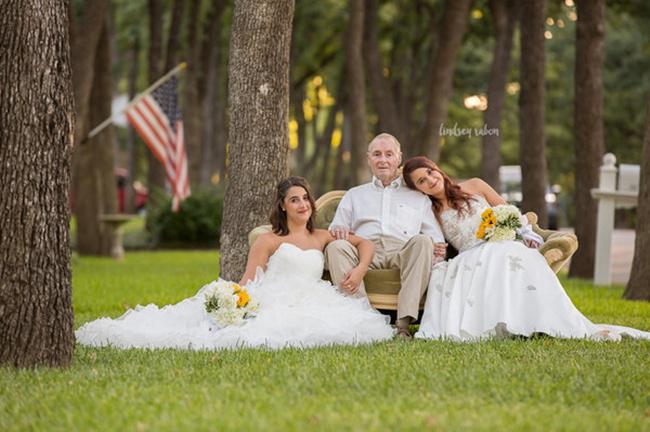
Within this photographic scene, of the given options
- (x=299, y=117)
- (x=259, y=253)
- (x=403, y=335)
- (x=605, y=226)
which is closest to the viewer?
A: (x=403, y=335)

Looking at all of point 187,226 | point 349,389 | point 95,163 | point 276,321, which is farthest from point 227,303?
point 187,226

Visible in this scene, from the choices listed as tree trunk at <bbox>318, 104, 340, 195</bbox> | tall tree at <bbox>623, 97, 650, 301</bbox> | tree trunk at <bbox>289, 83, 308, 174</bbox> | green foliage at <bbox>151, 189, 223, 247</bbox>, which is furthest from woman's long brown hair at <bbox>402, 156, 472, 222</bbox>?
tree trunk at <bbox>289, 83, 308, 174</bbox>

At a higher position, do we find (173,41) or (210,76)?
(173,41)

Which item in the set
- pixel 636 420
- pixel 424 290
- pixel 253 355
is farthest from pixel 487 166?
pixel 636 420

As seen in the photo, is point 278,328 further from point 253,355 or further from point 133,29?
point 133,29

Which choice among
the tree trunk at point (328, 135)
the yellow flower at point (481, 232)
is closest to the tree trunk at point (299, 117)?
the tree trunk at point (328, 135)

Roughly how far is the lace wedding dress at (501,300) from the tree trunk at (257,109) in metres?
2.10

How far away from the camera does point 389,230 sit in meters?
9.41

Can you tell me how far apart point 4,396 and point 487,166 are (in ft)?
51.5

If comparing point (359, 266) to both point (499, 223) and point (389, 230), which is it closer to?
point (389, 230)

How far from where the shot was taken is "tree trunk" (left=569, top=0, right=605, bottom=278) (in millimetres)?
16250

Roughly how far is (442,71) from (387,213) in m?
11.3

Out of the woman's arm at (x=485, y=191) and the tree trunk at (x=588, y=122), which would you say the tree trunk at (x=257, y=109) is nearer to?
the woman's arm at (x=485, y=191)

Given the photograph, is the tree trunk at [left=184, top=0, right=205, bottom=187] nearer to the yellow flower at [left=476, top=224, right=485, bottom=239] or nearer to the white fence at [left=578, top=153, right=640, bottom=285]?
the white fence at [left=578, top=153, right=640, bottom=285]
